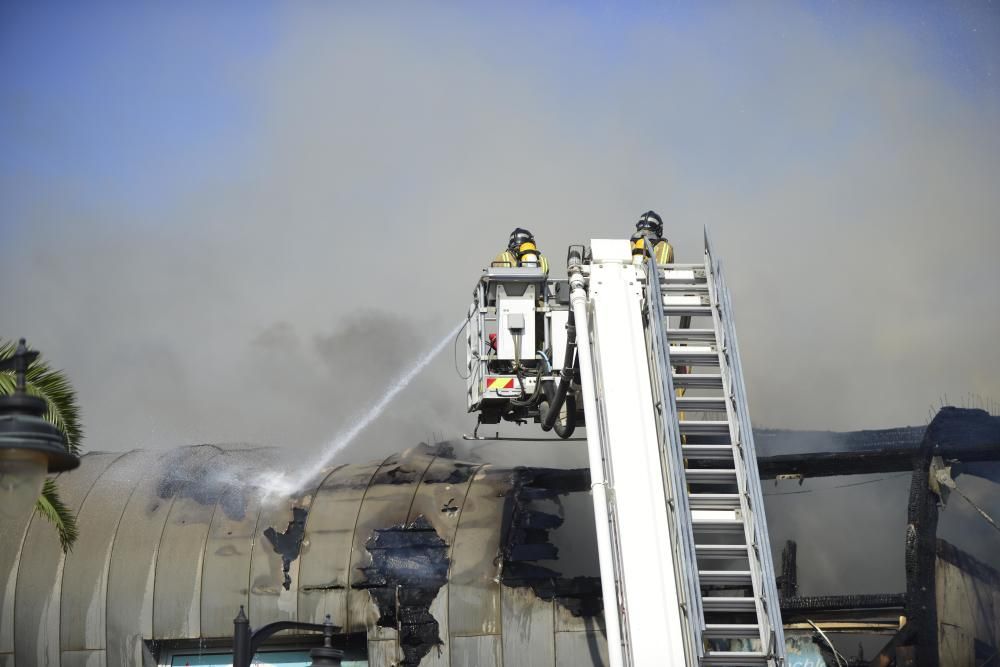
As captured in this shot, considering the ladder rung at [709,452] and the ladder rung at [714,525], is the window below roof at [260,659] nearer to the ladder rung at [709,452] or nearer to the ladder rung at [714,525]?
the ladder rung at [709,452]

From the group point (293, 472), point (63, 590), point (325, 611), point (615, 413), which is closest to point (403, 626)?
point (325, 611)

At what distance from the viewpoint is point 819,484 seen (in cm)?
1755

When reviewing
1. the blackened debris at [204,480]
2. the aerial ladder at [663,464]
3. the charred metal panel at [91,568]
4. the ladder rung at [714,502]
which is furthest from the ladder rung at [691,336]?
the charred metal panel at [91,568]

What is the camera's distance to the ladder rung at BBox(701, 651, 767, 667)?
717cm

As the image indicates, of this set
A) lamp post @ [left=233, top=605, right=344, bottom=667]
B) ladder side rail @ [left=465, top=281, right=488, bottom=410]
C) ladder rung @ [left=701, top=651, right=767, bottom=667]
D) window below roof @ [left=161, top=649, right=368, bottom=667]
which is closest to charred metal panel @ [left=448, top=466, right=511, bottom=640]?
window below roof @ [left=161, top=649, right=368, bottom=667]

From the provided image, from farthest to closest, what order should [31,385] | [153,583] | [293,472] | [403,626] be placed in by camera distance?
[293,472] < [153,583] < [403,626] < [31,385]

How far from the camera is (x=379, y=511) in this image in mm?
16516

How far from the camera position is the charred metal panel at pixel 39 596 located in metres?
16.8

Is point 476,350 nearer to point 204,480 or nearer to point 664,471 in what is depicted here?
point 664,471

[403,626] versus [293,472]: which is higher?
[293,472]

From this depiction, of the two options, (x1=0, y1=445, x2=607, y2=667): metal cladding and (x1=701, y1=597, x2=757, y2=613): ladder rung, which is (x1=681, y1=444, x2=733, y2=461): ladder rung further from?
(x1=0, y1=445, x2=607, y2=667): metal cladding

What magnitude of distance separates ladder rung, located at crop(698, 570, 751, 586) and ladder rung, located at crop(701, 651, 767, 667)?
0.54 metres

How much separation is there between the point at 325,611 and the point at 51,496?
5.44 m

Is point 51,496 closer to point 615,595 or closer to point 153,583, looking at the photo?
point 153,583
